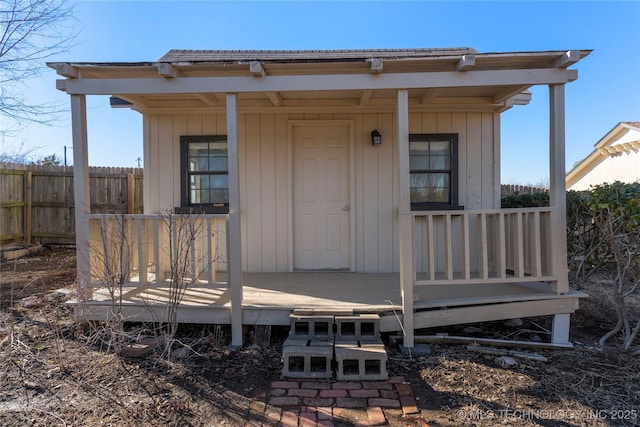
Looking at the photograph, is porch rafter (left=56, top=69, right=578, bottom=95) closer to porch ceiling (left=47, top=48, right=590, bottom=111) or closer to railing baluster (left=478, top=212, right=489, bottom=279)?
porch ceiling (left=47, top=48, right=590, bottom=111)

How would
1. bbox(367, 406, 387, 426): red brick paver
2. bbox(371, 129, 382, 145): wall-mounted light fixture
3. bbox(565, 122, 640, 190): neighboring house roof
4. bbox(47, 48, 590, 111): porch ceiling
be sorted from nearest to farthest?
bbox(367, 406, 387, 426): red brick paver → bbox(47, 48, 590, 111): porch ceiling → bbox(371, 129, 382, 145): wall-mounted light fixture → bbox(565, 122, 640, 190): neighboring house roof

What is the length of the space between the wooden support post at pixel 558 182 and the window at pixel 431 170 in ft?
5.06

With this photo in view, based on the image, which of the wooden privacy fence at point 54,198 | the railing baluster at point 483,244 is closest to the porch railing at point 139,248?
Answer: the railing baluster at point 483,244

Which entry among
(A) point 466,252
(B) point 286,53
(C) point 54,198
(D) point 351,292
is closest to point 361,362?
(D) point 351,292

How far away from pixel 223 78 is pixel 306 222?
7.23 ft

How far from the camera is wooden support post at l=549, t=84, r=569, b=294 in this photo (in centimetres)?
341

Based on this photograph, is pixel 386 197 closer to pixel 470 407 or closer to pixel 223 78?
pixel 223 78

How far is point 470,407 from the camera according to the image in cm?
241

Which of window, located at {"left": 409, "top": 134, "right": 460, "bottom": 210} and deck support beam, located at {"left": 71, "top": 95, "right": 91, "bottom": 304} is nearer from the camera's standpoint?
deck support beam, located at {"left": 71, "top": 95, "right": 91, "bottom": 304}

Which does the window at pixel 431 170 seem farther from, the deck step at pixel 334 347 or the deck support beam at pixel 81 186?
the deck support beam at pixel 81 186

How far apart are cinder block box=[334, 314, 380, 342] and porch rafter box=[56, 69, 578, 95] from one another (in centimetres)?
211

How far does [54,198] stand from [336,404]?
872cm

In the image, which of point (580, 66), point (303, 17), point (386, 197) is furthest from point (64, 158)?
point (580, 66)

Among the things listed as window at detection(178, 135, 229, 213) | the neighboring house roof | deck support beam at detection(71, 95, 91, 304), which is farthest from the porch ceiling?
the neighboring house roof
